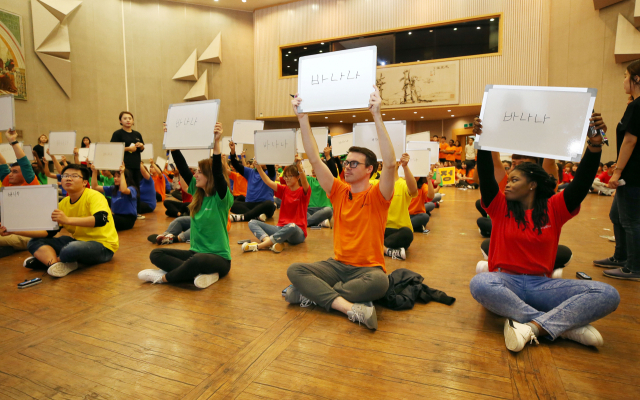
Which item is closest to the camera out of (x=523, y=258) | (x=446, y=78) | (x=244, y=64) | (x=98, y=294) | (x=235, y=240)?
(x=523, y=258)

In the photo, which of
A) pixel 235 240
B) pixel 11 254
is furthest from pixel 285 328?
pixel 11 254

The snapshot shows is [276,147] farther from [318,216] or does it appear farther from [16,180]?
[16,180]

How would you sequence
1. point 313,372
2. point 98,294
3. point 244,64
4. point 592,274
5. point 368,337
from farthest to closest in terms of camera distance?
point 244,64
point 592,274
point 98,294
point 368,337
point 313,372

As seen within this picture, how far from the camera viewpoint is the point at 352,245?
2660 millimetres

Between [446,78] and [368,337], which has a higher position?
[446,78]

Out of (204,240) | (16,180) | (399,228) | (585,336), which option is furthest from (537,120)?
(16,180)

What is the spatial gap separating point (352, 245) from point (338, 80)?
3.95 feet

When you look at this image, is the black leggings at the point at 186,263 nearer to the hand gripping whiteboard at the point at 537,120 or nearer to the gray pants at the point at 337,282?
the gray pants at the point at 337,282

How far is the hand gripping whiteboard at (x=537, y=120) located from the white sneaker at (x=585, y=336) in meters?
0.97

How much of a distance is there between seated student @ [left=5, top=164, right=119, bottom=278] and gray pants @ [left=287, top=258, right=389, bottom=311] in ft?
7.20

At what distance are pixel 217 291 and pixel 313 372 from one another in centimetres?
144

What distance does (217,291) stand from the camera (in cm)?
303

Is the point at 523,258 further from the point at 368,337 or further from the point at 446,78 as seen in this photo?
the point at 446,78

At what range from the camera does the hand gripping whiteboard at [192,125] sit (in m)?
3.33
